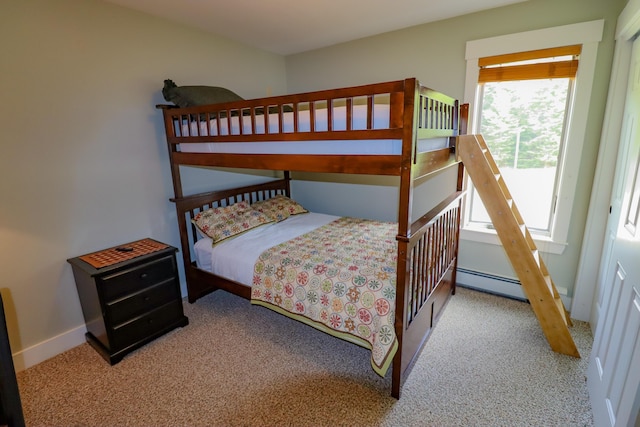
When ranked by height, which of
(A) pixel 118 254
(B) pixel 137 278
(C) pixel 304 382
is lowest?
(C) pixel 304 382

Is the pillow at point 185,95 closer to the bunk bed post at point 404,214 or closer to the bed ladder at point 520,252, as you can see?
the bunk bed post at point 404,214

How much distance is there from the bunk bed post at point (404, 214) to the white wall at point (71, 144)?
213cm

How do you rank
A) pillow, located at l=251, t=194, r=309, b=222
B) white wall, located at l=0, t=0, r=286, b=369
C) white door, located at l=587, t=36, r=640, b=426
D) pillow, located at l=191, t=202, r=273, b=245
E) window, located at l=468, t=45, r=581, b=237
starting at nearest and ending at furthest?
white door, located at l=587, t=36, r=640, b=426
white wall, located at l=0, t=0, r=286, b=369
window, located at l=468, t=45, r=581, b=237
pillow, located at l=191, t=202, r=273, b=245
pillow, located at l=251, t=194, r=309, b=222

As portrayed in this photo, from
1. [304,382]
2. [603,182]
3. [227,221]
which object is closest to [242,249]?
[227,221]

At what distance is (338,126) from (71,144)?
188cm

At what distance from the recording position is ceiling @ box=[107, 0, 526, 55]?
7.35ft

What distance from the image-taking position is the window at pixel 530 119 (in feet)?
7.68

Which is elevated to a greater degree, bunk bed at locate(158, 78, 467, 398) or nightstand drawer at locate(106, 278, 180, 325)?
bunk bed at locate(158, 78, 467, 398)

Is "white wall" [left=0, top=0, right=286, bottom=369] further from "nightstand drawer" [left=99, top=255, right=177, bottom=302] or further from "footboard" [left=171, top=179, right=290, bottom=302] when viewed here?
"nightstand drawer" [left=99, top=255, right=177, bottom=302]

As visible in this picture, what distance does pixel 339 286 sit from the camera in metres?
1.92

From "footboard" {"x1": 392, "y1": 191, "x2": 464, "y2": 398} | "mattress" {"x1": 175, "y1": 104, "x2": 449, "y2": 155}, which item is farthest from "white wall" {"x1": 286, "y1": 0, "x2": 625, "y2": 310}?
"mattress" {"x1": 175, "y1": 104, "x2": 449, "y2": 155}

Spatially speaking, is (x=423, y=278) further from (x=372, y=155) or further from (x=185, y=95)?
(x=185, y=95)

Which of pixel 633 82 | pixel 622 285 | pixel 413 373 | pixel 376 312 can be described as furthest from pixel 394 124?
pixel 633 82

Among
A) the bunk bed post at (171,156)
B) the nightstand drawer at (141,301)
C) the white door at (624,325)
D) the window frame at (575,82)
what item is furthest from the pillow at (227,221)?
the white door at (624,325)
